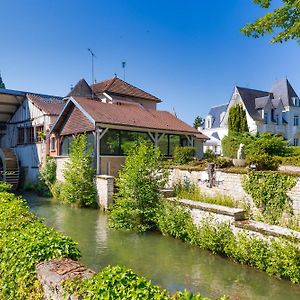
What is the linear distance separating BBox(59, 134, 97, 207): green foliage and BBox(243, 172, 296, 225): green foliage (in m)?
7.77

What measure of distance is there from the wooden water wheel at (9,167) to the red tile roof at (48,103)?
4.23 meters

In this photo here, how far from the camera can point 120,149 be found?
51.7 feet

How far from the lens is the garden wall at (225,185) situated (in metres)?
7.67

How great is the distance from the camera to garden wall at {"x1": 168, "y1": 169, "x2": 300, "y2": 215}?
7668 millimetres

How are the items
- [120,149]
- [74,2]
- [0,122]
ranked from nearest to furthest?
[74,2]
[120,149]
[0,122]

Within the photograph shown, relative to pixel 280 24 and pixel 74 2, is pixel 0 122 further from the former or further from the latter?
pixel 280 24

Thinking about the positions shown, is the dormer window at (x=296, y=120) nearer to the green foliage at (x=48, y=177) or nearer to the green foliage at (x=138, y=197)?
the green foliage at (x=48, y=177)

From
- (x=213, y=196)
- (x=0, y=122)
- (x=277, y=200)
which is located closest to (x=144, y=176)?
(x=213, y=196)

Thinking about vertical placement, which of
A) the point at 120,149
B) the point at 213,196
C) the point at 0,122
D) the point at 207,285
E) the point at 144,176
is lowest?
the point at 207,285

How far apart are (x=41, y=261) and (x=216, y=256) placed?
5063mm

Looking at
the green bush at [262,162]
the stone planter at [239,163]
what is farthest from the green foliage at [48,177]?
the green bush at [262,162]

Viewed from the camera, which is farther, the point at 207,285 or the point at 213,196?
the point at 213,196

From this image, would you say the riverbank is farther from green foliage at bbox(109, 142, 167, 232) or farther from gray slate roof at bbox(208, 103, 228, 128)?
gray slate roof at bbox(208, 103, 228, 128)

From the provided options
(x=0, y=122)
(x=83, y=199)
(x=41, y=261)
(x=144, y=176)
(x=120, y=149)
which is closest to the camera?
(x=41, y=261)
